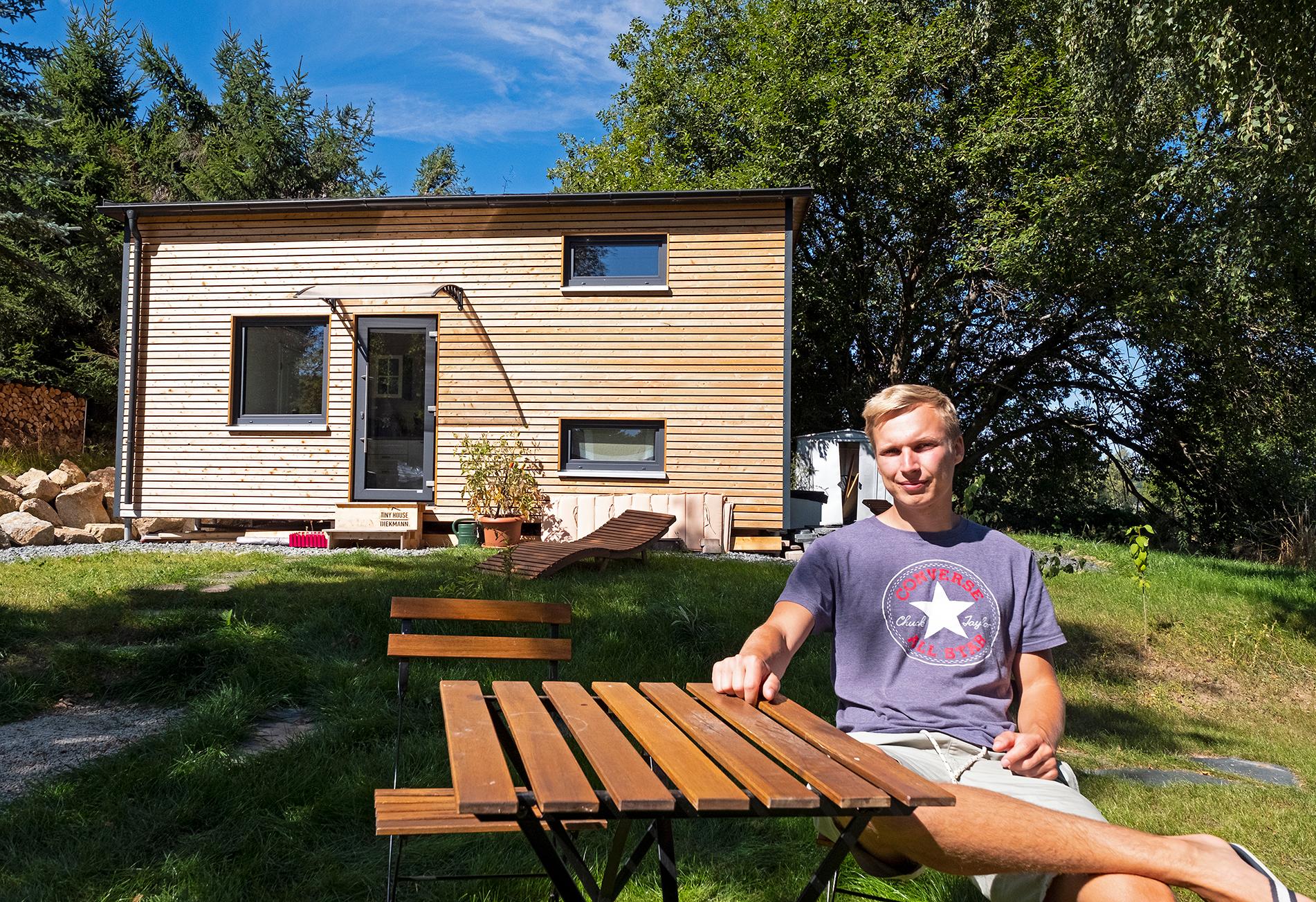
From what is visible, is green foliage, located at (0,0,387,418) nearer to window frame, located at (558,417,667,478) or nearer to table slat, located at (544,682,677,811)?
window frame, located at (558,417,667,478)

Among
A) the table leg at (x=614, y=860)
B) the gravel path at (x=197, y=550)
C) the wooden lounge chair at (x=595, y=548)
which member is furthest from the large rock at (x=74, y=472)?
the table leg at (x=614, y=860)

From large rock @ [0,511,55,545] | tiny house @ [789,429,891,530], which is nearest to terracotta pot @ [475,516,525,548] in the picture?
tiny house @ [789,429,891,530]

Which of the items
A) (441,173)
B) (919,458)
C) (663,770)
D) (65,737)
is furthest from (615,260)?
(441,173)

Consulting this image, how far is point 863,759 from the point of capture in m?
1.70

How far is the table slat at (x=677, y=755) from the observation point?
1.42 m

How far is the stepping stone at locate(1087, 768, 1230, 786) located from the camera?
4.62 metres

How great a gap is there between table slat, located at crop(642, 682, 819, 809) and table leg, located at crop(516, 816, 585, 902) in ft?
1.10

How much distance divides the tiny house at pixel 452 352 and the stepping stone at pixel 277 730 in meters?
6.80

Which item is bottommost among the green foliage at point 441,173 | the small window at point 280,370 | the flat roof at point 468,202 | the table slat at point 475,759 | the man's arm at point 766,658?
the table slat at point 475,759

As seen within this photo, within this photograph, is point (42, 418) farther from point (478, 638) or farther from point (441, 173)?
point (478, 638)

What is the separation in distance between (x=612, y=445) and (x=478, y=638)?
29.5 feet

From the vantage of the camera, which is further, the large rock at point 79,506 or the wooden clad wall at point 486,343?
the large rock at point 79,506

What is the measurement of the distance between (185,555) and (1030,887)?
9.68 meters

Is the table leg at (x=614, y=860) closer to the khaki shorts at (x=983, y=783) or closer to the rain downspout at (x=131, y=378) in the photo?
the khaki shorts at (x=983, y=783)
